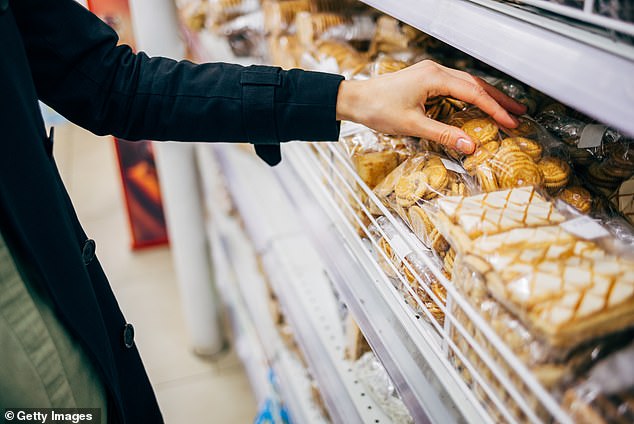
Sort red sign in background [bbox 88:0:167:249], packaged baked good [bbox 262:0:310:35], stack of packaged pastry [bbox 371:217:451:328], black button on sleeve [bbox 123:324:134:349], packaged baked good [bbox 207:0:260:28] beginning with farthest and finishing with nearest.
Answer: red sign in background [bbox 88:0:167:249] < packaged baked good [bbox 207:0:260:28] < packaged baked good [bbox 262:0:310:35] < black button on sleeve [bbox 123:324:134:349] < stack of packaged pastry [bbox 371:217:451:328]

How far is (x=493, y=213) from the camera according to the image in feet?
2.12

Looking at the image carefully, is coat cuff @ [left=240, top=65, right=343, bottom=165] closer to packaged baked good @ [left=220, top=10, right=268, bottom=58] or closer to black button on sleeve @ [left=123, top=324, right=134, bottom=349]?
black button on sleeve @ [left=123, top=324, right=134, bottom=349]

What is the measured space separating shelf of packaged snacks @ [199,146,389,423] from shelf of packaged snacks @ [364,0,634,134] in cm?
71

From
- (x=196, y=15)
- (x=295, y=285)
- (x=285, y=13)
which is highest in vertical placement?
(x=285, y=13)

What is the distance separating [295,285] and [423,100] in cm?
78

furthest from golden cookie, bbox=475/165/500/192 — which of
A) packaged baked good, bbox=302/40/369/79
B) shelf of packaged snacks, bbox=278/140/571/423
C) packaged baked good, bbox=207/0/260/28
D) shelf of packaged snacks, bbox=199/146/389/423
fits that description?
packaged baked good, bbox=207/0/260/28

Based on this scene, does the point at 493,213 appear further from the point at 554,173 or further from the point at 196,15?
the point at 196,15

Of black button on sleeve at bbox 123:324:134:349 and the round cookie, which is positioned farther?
black button on sleeve at bbox 123:324:134:349

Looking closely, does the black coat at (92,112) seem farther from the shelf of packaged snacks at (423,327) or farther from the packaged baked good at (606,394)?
the packaged baked good at (606,394)

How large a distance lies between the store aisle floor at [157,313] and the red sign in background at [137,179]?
0.11 meters

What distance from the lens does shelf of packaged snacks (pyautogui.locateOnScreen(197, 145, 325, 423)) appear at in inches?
58.7

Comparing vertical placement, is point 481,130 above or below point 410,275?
above

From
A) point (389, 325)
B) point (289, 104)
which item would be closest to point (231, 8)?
point (289, 104)

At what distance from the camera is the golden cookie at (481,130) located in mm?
769
